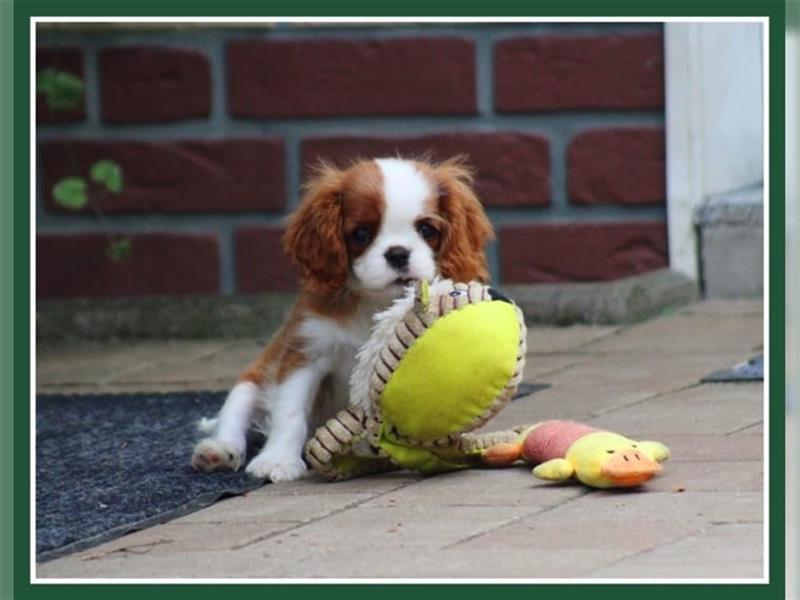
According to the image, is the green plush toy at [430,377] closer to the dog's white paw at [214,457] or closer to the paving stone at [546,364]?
the dog's white paw at [214,457]

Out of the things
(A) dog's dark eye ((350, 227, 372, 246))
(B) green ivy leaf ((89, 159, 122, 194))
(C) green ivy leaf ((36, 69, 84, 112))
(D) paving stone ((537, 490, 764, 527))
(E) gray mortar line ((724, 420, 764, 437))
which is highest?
(C) green ivy leaf ((36, 69, 84, 112))

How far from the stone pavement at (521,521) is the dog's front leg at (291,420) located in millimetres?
105

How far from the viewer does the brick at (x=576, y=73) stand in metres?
5.86

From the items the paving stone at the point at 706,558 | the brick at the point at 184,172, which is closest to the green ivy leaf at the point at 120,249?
the brick at the point at 184,172

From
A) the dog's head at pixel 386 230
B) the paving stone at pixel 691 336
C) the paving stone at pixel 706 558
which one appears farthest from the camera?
the paving stone at pixel 691 336

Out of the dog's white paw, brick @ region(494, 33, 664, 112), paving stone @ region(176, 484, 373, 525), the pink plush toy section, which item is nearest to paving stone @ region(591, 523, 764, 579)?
the pink plush toy section

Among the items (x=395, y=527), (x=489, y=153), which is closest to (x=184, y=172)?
(x=489, y=153)

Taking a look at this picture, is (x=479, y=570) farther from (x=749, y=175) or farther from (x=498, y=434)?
(x=749, y=175)

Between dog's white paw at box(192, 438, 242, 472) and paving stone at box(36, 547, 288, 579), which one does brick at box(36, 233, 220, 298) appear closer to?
dog's white paw at box(192, 438, 242, 472)

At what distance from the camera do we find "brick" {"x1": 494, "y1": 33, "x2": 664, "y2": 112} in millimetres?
5859

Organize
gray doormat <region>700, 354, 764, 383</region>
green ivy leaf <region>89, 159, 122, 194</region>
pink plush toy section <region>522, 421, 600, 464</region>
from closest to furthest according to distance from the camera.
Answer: pink plush toy section <region>522, 421, 600, 464</region> → gray doormat <region>700, 354, 764, 383</region> → green ivy leaf <region>89, 159, 122, 194</region>

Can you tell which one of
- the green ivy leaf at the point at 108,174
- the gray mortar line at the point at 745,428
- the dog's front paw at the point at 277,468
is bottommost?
the dog's front paw at the point at 277,468
